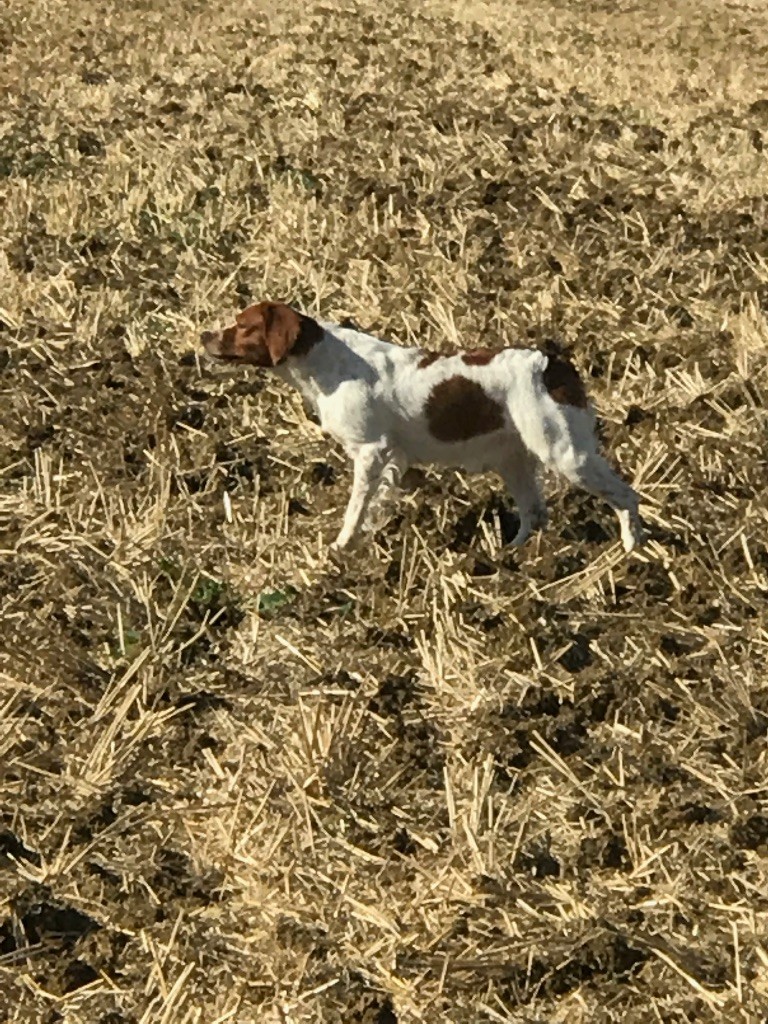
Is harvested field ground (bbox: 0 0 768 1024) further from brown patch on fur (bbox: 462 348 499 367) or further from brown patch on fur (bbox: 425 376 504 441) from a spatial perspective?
brown patch on fur (bbox: 462 348 499 367)

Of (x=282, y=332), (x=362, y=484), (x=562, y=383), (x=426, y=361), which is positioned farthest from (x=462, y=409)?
(x=282, y=332)

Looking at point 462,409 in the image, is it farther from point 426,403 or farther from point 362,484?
point 362,484

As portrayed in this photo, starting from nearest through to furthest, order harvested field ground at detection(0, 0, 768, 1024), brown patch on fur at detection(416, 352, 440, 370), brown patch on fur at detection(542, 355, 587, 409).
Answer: harvested field ground at detection(0, 0, 768, 1024), brown patch on fur at detection(542, 355, 587, 409), brown patch on fur at detection(416, 352, 440, 370)

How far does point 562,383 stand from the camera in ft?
16.4

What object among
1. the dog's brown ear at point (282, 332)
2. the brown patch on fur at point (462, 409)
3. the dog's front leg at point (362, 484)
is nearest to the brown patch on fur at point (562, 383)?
the brown patch on fur at point (462, 409)

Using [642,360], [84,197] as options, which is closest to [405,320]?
[642,360]

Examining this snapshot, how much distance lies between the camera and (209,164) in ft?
33.5

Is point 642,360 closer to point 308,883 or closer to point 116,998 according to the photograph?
point 308,883

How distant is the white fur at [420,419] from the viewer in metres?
5.02

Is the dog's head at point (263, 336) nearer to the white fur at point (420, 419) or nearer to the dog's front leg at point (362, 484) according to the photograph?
the white fur at point (420, 419)

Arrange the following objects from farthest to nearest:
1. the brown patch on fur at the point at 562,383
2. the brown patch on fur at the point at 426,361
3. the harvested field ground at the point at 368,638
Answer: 1. the brown patch on fur at the point at 426,361
2. the brown patch on fur at the point at 562,383
3. the harvested field ground at the point at 368,638

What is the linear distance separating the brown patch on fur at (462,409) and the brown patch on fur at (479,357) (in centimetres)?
7

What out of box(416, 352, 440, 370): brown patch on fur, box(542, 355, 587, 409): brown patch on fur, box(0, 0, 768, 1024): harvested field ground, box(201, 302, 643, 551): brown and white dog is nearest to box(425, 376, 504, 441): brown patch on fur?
box(201, 302, 643, 551): brown and white dog

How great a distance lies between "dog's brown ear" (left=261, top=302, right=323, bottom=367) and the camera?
16.5 feet
